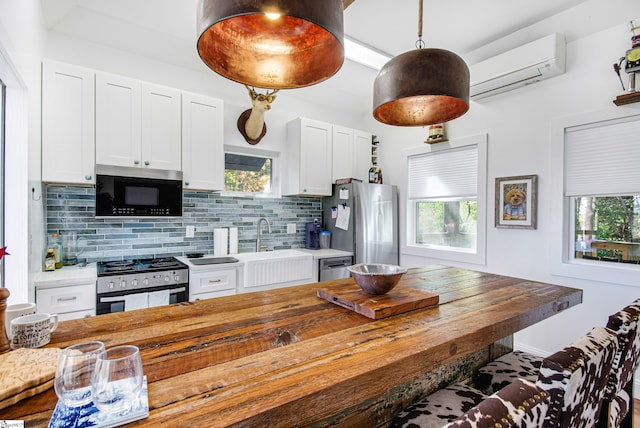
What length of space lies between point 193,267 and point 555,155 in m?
3.30

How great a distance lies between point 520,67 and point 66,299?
161 inches

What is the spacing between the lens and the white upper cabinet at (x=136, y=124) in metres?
2.56

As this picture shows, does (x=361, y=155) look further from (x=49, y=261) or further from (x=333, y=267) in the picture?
(x=49, y=261)

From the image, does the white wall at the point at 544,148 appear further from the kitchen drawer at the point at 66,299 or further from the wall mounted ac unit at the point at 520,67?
the kitchen drawer at the point at 66,299

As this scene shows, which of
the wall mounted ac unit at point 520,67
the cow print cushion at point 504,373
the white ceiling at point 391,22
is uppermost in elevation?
the white ceiling at point 391,22

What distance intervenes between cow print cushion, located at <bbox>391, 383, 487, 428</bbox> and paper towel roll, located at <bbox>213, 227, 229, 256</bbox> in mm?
2545

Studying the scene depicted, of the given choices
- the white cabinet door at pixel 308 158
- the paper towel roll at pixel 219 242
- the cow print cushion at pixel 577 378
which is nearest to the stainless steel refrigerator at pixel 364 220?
the white cabinet door at pixel 308 158

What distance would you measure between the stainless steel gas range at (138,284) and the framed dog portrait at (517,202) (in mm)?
3014

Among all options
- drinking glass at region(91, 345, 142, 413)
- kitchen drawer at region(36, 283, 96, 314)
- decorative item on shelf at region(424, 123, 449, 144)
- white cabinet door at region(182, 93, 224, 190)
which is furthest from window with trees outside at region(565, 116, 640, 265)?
kitchen drawer at region(36, 283, 96, 314)

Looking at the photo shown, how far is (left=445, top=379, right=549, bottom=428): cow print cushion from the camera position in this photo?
1.86 feet

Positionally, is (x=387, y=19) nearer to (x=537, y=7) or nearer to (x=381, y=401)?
(x=537, y=7)

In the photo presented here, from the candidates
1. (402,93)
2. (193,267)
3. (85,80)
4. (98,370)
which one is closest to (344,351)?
(98,370)

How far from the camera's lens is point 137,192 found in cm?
271

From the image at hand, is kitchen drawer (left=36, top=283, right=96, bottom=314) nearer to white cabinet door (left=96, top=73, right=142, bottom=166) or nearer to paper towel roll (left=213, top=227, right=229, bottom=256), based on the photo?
white cabinet door (left=96, top=73, right=142, bottom=166)
